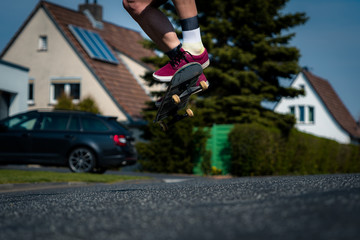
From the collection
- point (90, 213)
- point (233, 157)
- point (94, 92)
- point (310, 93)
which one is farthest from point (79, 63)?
point (90, 213)

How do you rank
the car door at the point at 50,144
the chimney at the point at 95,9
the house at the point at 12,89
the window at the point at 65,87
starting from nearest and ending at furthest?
the car door at the point at 50,144 → the house at the point at 12,89 → the window at the point at 65,87 → the chimney at the point at 95,9

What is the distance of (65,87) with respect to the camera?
1109 inches

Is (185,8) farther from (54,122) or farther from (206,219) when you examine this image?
(54,122)

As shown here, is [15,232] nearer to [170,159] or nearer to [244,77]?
[170,159]

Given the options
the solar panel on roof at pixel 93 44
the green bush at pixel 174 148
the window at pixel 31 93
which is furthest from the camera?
the window at pixel 31 93

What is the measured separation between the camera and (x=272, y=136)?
18672mm

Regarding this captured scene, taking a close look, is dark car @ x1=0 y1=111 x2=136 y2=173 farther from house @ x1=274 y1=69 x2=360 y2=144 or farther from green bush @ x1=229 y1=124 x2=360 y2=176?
house @ x1=274 y1=69 x2=360 y2=144

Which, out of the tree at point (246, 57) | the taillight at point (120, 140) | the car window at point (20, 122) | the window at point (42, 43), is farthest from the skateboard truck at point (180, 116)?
the window at point (42, 43)

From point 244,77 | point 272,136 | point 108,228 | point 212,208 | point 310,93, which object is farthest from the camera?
point 310,93

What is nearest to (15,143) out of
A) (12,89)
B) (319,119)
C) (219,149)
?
(12,89)

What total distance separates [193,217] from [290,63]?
771 inches

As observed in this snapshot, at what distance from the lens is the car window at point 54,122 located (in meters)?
14.8

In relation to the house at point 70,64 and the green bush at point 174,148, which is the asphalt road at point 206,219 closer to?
the green bush at point 174,148

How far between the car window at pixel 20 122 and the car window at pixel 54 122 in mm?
318
